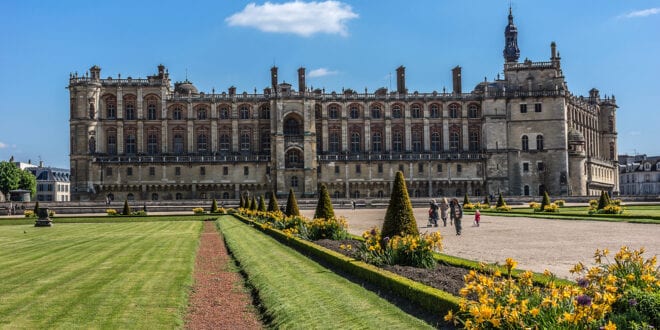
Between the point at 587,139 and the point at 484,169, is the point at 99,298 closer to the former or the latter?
the point at 484,169

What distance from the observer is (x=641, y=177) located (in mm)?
119062

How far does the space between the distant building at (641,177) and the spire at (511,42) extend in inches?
1625

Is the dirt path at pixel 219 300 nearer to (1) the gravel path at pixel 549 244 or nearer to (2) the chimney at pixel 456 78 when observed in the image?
(1) the gravel path at pixel 549 244

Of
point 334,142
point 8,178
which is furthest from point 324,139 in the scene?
point 8,178

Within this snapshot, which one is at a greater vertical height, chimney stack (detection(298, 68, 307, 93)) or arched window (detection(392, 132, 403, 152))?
chimney stack (detection(298, 68, 307, 93))

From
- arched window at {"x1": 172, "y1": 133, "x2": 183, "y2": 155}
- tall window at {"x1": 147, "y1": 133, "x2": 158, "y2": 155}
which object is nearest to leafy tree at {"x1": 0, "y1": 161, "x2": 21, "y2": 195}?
tall window at {"x1": 147, "y1": 133, "x2": 158, "y2": 155}

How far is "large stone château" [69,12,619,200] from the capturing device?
78.6m

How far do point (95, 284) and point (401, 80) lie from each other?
73986mm

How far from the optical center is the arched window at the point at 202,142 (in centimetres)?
8262

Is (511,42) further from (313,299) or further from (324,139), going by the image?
(313,299)

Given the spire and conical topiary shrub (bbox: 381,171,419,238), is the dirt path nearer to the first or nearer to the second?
conical topiary shrub (bbox: 381,171,419,238)

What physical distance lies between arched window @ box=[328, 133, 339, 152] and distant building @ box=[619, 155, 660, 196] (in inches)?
2317

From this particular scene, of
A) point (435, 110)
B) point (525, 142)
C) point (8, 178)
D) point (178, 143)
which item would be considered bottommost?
point (8, 178)

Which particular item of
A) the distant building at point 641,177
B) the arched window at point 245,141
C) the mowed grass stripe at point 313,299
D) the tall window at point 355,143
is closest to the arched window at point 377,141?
the tall window at point 355,143
